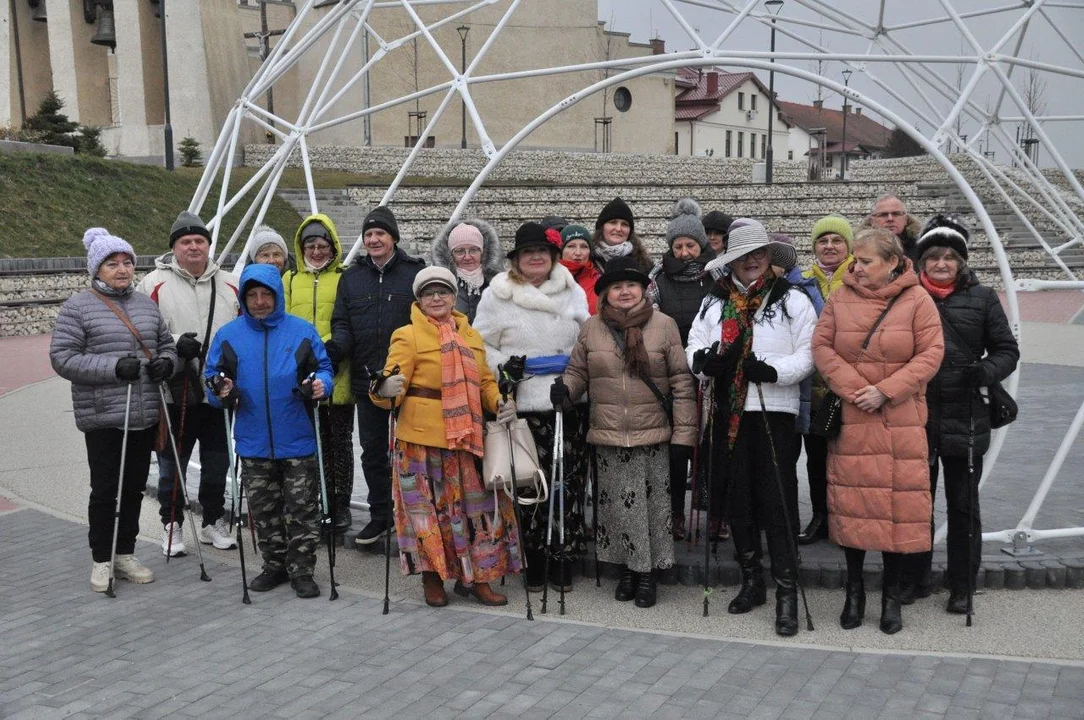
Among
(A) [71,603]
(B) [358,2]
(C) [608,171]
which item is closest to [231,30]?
(C) [608,171]

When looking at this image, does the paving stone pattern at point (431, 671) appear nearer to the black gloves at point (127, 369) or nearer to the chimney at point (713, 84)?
the black gloves at point (127, 369)

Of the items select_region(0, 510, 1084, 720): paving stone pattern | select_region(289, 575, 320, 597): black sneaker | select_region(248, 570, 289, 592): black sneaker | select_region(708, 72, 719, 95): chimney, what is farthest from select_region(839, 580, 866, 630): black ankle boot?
select_region(708, 72, 719, 95): chimney

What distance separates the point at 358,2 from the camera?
28.2ft

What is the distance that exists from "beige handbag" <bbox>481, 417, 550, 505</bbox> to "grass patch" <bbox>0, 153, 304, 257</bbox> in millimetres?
17128

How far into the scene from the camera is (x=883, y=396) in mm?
4879

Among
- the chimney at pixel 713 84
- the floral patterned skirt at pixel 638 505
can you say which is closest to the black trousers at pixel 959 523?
the floral patterned skirt at pixel 638 505

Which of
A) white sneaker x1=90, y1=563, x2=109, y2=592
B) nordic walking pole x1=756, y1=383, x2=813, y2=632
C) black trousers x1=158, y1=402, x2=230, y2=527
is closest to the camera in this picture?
nordic walking pole x1=756, y1=383, x2=813, y2=632

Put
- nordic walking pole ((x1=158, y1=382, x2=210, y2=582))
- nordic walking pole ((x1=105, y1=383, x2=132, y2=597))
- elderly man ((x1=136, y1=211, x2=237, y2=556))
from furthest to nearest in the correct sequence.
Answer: elderly man ((x1=136, y1=211, x2=237, y2=556)) < nordic walking pole ((x1=158, y1=382, x2=210, y2=582)) < nordic walking pole ((x1=105, y1=383, x2=132, y2=597))

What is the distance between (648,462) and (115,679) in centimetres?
276

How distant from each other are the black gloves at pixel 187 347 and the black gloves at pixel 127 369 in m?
0.36

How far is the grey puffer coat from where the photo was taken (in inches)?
225

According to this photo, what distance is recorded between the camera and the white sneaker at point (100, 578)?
5.89 metres

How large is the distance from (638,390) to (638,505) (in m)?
0.62

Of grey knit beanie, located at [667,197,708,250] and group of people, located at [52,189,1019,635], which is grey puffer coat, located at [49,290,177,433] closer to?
group of people, located at [52,189,1019,635]
